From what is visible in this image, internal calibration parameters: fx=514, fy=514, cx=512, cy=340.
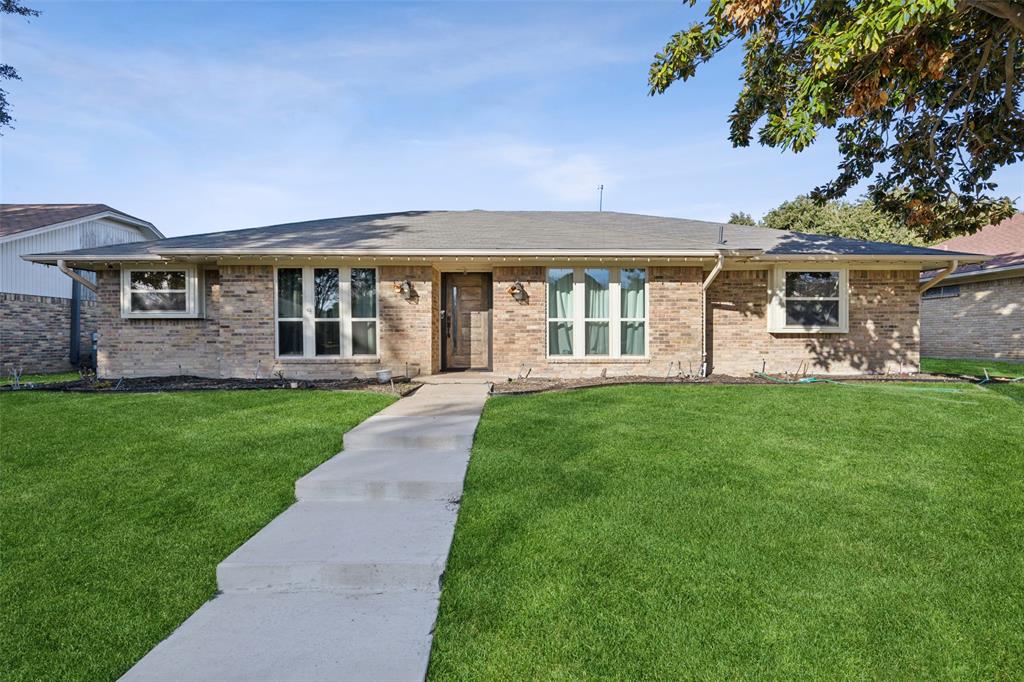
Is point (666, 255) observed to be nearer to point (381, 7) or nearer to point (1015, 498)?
point (1015, 498)

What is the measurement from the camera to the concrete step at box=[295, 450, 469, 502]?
4.23 meters

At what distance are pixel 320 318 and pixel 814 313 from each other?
10220 mm

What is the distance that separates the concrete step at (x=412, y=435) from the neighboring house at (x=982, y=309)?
50.9 feet

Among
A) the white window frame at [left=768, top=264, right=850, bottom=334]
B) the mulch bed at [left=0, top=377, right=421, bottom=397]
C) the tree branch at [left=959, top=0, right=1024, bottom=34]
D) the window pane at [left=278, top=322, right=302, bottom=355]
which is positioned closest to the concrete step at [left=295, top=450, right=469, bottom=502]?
the mulch bed at [left=0, top=377, right=421, bottom=397]

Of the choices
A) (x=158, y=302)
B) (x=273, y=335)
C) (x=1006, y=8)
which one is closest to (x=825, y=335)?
(x=1006, y=8)

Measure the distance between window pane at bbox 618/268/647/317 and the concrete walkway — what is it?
644cm

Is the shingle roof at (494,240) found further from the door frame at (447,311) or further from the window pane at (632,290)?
the door frame at (447,311)

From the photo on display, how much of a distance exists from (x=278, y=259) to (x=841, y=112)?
9436 mm

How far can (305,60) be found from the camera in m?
10.7

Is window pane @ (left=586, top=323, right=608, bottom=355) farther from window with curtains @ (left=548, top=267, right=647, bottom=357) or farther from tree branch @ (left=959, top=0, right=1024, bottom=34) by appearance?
tree branch @ (left=959, top=0, right=1024, bottom=34)

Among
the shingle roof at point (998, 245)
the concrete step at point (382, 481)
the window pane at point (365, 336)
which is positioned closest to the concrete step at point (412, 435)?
the concrete step at point (382, 481)

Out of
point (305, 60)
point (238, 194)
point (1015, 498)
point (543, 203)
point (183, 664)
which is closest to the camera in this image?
point (183, 664)

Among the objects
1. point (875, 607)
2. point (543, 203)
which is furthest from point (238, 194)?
point (875, 607)

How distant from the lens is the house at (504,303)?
33.3ft
